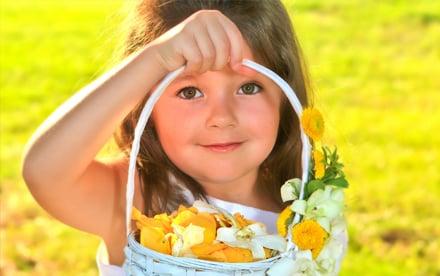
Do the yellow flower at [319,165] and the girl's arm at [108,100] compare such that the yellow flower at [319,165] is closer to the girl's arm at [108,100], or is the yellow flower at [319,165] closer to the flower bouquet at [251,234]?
the flower bouquet at [251,234]

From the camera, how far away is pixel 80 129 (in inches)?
77.7

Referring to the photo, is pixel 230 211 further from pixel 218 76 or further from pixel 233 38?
pixel 233 38

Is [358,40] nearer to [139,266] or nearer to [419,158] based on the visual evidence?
[419,158]

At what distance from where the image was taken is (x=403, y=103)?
560 centimetres

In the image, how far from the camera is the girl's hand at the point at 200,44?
6.16 ft

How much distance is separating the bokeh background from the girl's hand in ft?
2.15

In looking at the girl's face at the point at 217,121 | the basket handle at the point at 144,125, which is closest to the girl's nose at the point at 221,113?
the girl's face at the point at 217,121

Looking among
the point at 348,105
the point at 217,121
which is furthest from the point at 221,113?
the point at 348,105

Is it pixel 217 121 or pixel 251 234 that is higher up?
pixel 217 121

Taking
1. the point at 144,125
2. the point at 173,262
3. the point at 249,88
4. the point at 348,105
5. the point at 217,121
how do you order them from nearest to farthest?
the point at 173,262 < the point at 144,125 < the point at 217,121 < the point at 249,88 < the point at 348,105

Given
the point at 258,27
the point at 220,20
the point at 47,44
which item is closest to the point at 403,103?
the point at 47,44

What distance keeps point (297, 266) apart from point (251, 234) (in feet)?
0.34

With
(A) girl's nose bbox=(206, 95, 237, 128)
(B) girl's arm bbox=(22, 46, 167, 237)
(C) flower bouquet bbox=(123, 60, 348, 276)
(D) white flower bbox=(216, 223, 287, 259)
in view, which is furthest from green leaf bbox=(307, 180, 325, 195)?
(B) girl's arm bbox=(22, 46, 167, 237)

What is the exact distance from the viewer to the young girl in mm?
1940
